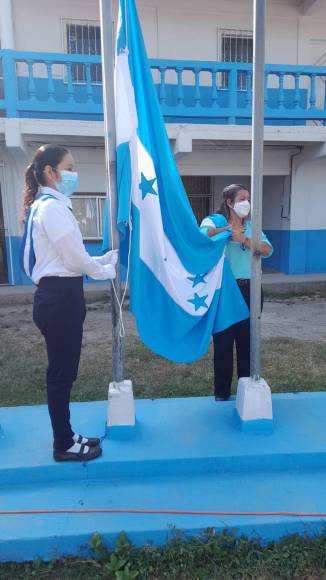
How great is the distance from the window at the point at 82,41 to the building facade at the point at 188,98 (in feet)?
0.07

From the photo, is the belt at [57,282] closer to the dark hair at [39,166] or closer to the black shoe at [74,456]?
the dark hair at [39,166]

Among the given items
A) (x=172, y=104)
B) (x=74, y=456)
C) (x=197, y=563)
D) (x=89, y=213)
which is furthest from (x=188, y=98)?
(x=197, y=563)

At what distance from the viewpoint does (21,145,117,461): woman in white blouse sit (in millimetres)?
2262

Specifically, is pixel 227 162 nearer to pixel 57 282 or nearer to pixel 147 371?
pixel 147 371

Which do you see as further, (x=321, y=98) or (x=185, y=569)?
(x=321, y=98)

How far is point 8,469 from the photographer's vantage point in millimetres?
2477

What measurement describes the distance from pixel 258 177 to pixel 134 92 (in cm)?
92

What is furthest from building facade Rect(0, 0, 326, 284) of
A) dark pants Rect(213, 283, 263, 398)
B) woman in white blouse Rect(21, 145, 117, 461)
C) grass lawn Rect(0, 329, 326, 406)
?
woman in white blouse Rect(21, 145, 117, 461)

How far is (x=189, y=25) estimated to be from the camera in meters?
9.34

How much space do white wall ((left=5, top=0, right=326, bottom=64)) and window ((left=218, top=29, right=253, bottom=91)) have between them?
139 millimetres

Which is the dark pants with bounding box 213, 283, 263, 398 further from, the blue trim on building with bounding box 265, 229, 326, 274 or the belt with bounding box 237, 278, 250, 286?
the blue trim on building with bounding box 265, 229, 326, 274

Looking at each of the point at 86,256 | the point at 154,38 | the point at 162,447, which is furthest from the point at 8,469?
the point at 154,38

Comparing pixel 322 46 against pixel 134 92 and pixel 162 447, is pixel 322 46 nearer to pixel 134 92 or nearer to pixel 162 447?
pixel 134 92

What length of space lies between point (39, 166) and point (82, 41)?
803 centimetres
